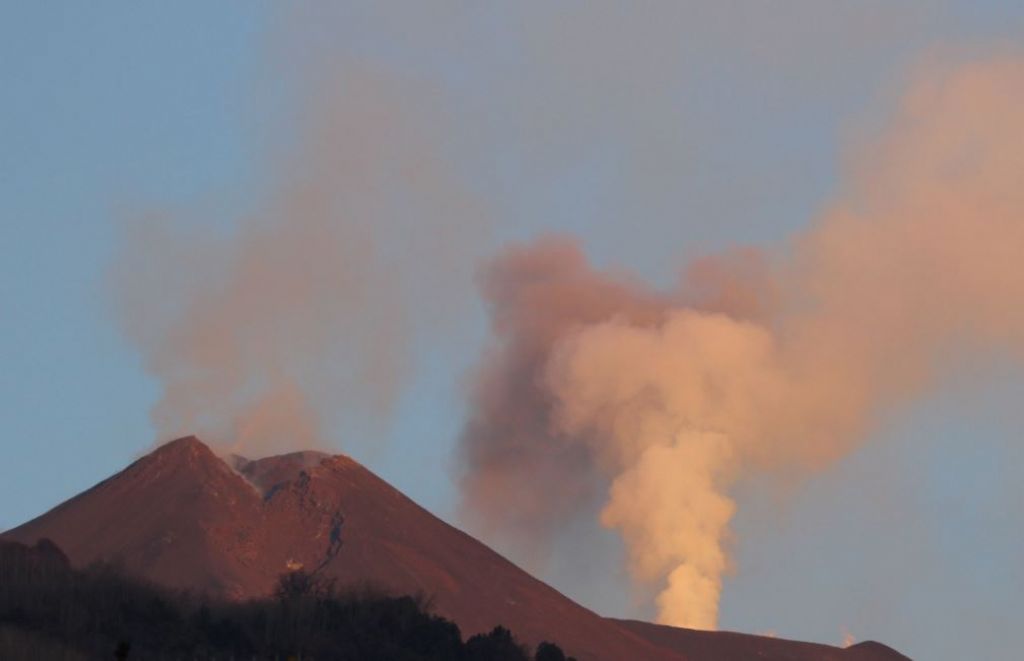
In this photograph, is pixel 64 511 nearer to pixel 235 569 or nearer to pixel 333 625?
pixel 235 569

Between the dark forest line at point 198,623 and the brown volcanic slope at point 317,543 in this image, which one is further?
the brown volcanic slope at point 317,543

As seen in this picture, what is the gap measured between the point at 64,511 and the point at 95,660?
204ft

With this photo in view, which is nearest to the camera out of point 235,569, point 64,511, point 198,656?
point 198,656

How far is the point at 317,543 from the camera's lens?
113m

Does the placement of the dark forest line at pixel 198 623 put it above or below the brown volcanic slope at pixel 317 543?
below

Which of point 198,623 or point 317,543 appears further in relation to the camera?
point 317,543

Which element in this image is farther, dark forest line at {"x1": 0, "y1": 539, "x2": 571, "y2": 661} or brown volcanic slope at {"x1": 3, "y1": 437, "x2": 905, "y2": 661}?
brown volcanic slope at {"x1": 3, "y1": 437, "x2": 905, "y2": 661}

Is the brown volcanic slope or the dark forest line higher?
the brown volcanic slope

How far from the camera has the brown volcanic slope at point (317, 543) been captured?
104 m

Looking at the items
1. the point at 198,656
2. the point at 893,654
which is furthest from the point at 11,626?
the point at 893,654

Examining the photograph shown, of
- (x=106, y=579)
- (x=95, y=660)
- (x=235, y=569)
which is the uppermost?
(x=235, y=569)

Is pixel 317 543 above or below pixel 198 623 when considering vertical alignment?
above

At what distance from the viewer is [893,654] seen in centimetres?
11719

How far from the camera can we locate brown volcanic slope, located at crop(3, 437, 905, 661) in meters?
104
